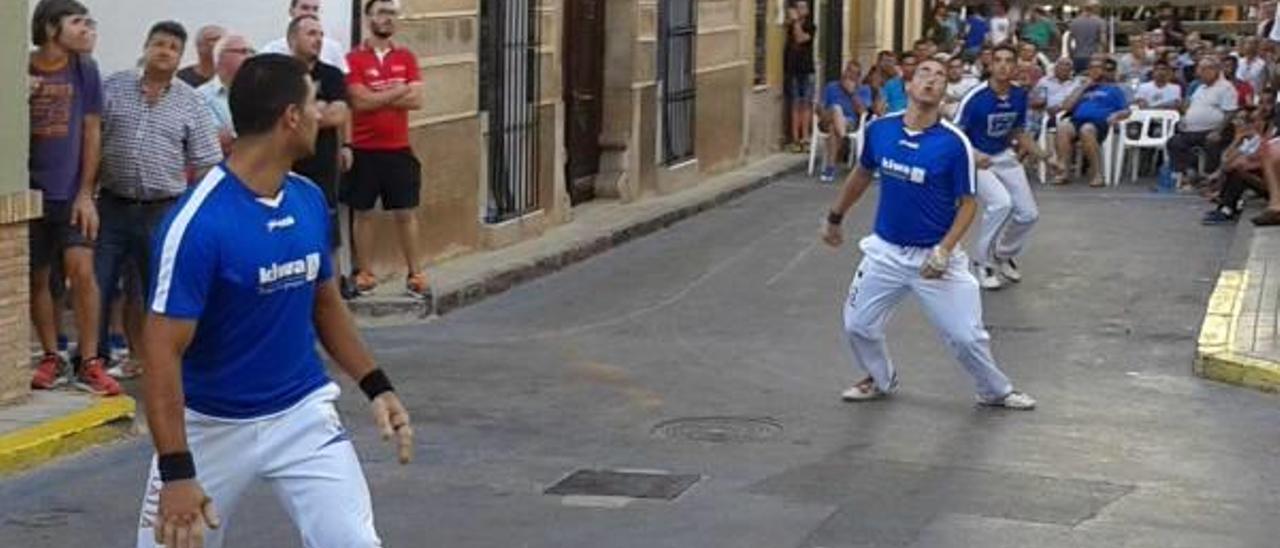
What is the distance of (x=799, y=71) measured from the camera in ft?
95.7

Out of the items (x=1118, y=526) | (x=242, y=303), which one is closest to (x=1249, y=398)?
(x=1118, y=526)

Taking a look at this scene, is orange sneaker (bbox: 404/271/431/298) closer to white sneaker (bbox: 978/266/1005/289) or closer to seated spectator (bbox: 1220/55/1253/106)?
white sneaker (bbox: 978/266/1005/289)

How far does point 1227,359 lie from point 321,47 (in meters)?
5.39

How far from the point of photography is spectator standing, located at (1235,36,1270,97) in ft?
89.6

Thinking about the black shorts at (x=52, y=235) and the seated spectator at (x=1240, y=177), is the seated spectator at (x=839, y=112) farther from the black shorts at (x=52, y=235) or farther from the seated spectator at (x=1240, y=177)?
the black shorts at (x=52, y=235)

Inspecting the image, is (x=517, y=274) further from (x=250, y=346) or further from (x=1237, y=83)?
(x=1237, y=83)

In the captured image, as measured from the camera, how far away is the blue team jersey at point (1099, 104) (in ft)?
85.9

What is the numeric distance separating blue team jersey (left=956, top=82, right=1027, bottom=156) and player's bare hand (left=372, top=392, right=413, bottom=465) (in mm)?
10866

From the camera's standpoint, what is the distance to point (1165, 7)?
40750 mm

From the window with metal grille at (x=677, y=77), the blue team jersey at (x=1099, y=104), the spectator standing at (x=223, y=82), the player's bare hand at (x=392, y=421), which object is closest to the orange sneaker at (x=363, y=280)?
the spectator standing at (x=223, y=82)

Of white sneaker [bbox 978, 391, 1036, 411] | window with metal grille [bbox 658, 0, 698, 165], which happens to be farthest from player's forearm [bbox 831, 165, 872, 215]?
window with metal grille [bbox 658, 0, 698, 165]

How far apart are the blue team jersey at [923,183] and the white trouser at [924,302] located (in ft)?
0.31

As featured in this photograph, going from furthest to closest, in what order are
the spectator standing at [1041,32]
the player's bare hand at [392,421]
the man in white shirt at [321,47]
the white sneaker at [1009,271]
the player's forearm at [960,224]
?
the spectator standing at [1041,32] → the white sneaker at [1009,271] → the man in white shirt at [321,47] → the player's forearm at [960,224] → the player's bare hand at [392,421]

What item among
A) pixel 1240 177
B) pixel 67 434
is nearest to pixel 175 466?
pixel 67 434
